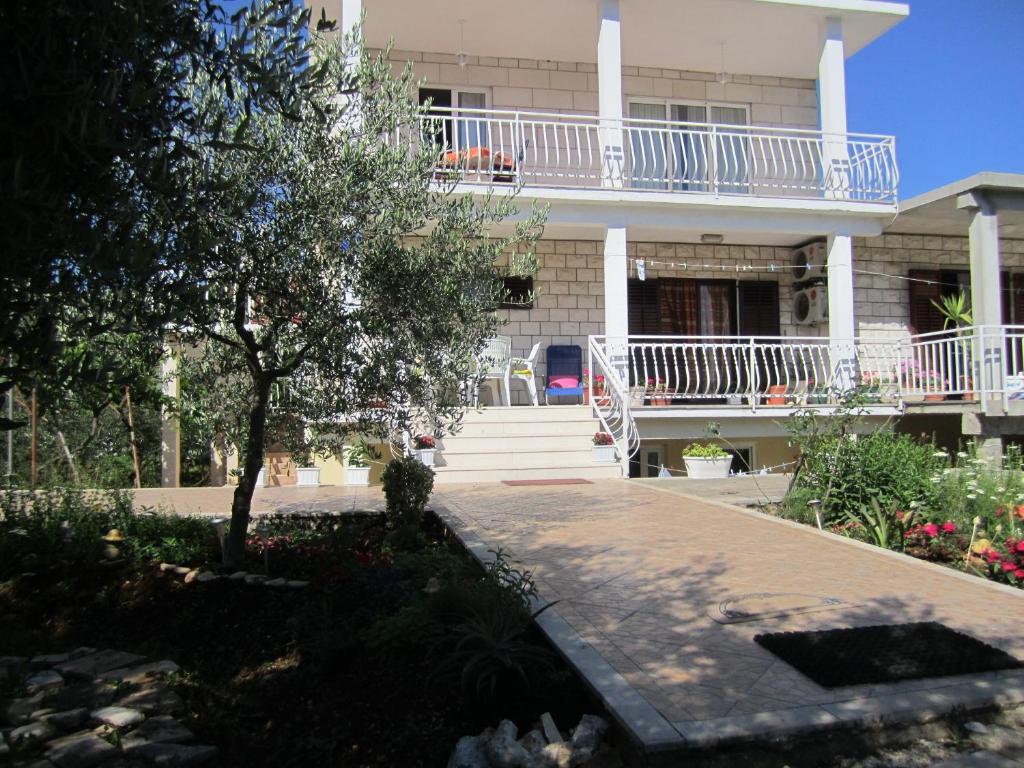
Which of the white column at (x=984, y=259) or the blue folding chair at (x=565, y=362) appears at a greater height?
the white column at (x=984, y=259)

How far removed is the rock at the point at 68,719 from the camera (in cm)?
302

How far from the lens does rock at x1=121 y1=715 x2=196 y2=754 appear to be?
282 centimetres

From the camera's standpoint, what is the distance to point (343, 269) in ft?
13.9

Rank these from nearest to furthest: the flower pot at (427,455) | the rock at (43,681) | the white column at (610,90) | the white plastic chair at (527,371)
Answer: the rock at (43,681), the flower pot at (427,455), the white column at (610,90), the white plastic chair at (527,371)

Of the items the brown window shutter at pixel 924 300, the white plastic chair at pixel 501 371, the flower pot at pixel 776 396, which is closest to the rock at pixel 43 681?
the white plastic chair at pixel 501 371

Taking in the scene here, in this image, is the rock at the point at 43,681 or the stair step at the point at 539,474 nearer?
the rock at the point at 43,681

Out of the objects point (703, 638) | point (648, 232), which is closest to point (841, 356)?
point (648, 232)

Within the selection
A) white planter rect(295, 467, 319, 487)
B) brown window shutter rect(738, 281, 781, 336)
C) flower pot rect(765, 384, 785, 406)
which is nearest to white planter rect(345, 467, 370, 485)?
white planter rect(295, 467, 319, 487)

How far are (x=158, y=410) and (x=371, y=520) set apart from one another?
17.5 feet

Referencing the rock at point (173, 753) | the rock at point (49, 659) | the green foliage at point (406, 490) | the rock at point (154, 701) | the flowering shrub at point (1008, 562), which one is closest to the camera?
the rock at point (173, 753)

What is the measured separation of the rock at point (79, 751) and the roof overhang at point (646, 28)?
11.0 metres

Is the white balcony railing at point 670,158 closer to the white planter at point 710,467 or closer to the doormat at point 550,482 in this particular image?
the white planter at point 710,467

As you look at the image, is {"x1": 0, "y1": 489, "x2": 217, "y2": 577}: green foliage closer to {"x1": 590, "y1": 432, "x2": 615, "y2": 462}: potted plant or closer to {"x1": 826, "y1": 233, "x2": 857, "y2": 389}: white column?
{"x1": 590, "y1": 432, "x2": 615, "y2": 462}: potted plant

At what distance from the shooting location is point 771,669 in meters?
→ 3.23
